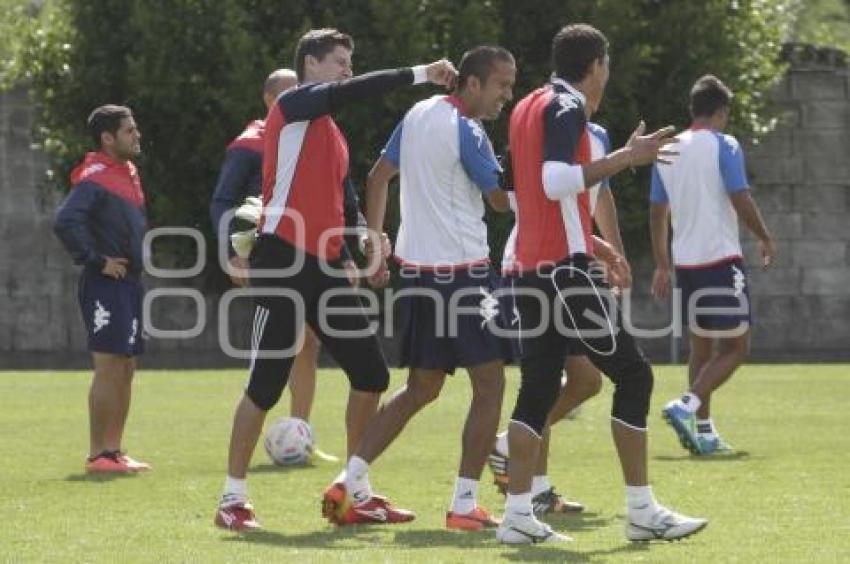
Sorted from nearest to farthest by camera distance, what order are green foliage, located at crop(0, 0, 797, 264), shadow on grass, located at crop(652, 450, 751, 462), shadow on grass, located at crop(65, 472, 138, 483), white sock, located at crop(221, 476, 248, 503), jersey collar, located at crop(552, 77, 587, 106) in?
jersey collar, located at crop(552, 77, 587, 106) < white sock, located at crop(221, 476, 248, 503) < shadow on grass, located at crop(65, 472, 138, 483) < shadow on grass, located at crop(652, 450, 751, 462) < green foliage, located at crop(0, 0, 797, 264)

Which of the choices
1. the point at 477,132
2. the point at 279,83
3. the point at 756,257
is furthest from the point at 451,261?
the point at 756,257

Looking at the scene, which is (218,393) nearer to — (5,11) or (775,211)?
(775,211)

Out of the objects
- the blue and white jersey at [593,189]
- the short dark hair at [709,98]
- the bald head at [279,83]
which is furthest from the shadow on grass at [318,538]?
the short dark hair at [709,98]

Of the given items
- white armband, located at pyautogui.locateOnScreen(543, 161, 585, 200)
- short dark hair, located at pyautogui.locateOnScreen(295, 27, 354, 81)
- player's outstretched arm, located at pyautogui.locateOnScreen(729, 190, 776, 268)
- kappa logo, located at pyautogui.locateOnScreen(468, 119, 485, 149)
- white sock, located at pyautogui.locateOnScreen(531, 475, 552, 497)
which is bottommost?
white sock, located at pyautogui.locateOnScreen(531, 475, 552, 497)

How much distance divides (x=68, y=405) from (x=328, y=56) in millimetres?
8786

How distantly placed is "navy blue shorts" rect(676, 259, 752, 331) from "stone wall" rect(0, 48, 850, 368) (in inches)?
447

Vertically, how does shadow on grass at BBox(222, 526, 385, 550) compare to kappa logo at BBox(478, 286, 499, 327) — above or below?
below

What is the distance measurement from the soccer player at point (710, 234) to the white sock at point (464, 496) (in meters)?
4.28

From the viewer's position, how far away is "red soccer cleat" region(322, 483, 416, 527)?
9.95m

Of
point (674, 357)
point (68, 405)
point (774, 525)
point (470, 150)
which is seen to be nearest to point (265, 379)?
point (470, 150)

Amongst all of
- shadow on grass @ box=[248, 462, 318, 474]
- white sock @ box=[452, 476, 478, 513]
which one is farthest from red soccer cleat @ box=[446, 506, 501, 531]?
shadow on grass @ box=[248, 462, 318, 474]

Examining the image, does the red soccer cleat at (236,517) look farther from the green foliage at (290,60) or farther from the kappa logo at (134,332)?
the green foliage at (290,60)

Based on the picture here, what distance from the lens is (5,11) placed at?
31.3 metres

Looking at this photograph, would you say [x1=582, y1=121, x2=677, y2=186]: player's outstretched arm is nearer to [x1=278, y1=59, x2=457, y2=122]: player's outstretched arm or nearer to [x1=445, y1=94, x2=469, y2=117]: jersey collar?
[x1=278, y1=59, x2=457, y2=122]: player's outstretched arm
